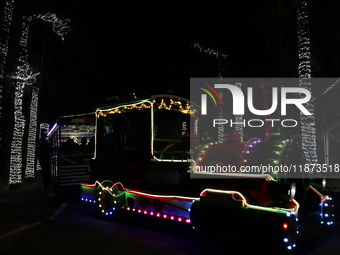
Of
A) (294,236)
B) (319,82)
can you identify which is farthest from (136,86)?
(294,236)

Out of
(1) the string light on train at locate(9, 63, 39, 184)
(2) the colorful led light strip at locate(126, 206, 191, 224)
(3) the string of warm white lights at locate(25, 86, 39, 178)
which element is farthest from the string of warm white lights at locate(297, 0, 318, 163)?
(3) the string of warm white lights at locate(25, 86, 39, 178)

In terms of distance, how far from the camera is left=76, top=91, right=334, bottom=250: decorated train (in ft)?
16.2

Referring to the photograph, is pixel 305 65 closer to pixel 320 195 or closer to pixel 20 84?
pixel 320 195

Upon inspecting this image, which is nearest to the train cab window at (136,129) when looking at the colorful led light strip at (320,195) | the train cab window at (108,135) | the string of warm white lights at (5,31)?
the train cab window at (108,135)

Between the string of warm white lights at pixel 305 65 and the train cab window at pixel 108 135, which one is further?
the string of warm white lights at pixel 305 65

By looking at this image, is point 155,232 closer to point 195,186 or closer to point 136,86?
point 195,186

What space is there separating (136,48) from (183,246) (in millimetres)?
13395

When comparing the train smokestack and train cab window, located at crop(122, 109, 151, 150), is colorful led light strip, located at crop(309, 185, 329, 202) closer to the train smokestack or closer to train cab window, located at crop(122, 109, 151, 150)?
the train smokestack

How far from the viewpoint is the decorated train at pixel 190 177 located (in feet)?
16.2

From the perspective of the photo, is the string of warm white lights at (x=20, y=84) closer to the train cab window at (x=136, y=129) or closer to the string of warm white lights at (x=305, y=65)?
the train cab window at (x=136, y=129)

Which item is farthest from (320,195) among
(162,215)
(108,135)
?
(108,135)

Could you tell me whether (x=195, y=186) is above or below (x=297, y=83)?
below

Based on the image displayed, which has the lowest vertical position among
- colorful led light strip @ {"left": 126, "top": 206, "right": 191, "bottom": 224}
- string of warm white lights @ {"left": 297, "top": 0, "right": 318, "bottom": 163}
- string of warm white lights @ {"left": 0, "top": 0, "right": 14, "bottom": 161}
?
colorful led light strip @ {"left": 126, "top": 206, "right": 191, "bottom": 224}

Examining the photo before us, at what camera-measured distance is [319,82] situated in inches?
558
